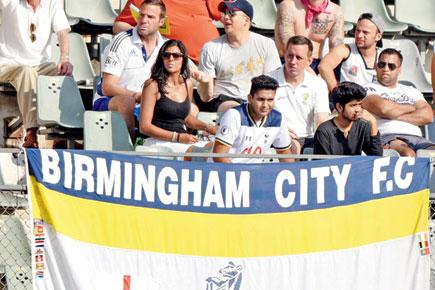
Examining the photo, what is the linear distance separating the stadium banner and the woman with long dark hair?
52.3 inches

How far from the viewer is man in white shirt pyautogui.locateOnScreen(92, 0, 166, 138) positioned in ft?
32.4

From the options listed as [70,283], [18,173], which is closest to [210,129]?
[18,173]

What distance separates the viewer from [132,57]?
10086 mm

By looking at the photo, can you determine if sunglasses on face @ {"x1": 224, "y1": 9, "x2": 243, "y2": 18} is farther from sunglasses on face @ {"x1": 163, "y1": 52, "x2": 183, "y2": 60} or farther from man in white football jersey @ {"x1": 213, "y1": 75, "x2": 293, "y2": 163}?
man in white football jersey @ {"x1": 213, "y1": 75, "x2": 293, "y2": 163}

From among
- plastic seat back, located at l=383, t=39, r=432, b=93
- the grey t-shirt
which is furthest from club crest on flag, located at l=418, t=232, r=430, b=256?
plastic seat back, located at l=383, t=39, r=432, b=93

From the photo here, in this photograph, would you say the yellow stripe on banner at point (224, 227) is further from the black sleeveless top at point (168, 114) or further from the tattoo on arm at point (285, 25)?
the tattoo on arm at point (285, 25)

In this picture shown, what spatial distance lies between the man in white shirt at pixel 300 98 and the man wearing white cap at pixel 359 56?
60cm

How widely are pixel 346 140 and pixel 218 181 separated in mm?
1261

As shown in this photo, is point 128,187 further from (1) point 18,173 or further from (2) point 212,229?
(1) point 18,173

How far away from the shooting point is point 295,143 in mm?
9406

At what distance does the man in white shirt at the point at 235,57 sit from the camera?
10.3m

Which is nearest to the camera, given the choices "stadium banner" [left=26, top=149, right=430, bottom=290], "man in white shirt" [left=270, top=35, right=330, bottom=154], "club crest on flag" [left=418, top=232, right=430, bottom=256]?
"stadium banner" [left=26, top=149, right=430, bottom=290]

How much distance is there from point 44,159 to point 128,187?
0.52m

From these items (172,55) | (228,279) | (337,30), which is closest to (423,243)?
(228,279)
